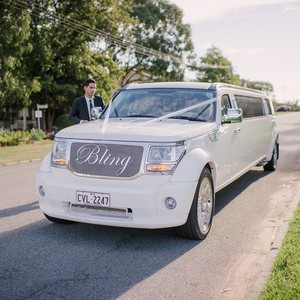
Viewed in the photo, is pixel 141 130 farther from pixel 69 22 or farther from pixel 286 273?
pixel 69 22

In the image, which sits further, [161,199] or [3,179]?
[3,179]

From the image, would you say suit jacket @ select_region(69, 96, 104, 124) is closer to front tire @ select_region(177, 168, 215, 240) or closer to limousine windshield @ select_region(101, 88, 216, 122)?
limousine windshield @ select_region(101, 88, 216, 122)

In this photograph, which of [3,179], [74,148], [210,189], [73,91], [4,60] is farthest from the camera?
[73,91]

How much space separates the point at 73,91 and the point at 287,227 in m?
26.4

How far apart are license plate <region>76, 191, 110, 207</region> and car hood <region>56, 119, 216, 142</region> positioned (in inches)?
25.5

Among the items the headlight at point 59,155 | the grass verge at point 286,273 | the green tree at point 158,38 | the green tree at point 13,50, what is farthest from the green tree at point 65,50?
the grass verge at point 286,273

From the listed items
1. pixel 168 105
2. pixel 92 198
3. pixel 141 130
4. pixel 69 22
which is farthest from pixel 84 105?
pixel 69 22

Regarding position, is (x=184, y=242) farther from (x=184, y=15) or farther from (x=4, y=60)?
(x=184, y=15)

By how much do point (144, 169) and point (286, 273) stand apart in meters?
1.80

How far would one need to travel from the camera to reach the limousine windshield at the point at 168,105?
6.10m

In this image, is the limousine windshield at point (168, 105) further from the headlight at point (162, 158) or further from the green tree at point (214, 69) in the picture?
the green tree at point (214, 69)

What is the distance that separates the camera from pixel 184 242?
17.2 feet

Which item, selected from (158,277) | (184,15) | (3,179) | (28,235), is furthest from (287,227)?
(184,15)

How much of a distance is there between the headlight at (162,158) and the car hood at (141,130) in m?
0.09
